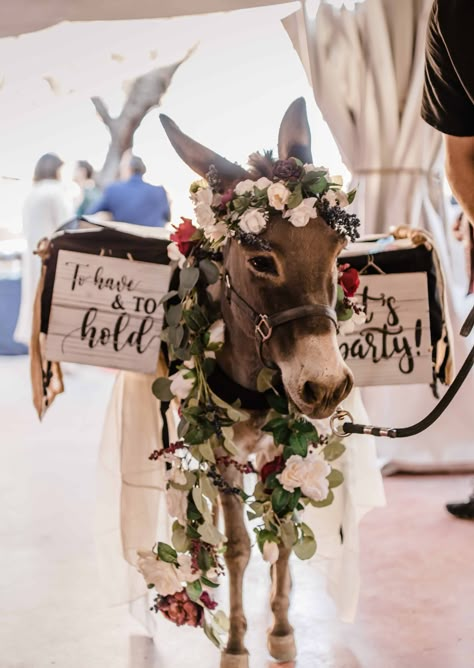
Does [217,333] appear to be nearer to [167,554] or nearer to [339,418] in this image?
[339,418]

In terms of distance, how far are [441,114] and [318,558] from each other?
3.74ft

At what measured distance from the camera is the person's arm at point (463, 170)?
1.47 meters

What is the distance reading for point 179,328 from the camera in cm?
167

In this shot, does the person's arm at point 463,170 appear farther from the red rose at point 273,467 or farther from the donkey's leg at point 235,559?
the donkey's leg at point 235,559

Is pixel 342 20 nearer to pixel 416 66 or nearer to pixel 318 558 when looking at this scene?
pixel 416 66

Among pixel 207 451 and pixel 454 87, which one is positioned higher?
pixel 454 87

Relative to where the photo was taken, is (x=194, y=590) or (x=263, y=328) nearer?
(x=263, y=328)

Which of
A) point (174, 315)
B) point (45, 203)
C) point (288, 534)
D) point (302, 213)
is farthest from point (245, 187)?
point (45, 203)

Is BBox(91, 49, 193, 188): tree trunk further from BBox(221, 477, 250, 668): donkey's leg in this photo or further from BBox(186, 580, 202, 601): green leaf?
BBox(186, 580, 202, 601): green leaf

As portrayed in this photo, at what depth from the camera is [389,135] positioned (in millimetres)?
3174

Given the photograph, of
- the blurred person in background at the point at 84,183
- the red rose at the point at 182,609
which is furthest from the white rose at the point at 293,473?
the blurred person in background at the point at 84,183

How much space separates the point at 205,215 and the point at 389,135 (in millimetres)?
1836

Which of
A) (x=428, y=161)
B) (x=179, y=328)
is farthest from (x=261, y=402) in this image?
(x=428, y=161)

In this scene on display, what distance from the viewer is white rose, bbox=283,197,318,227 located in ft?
4.73
